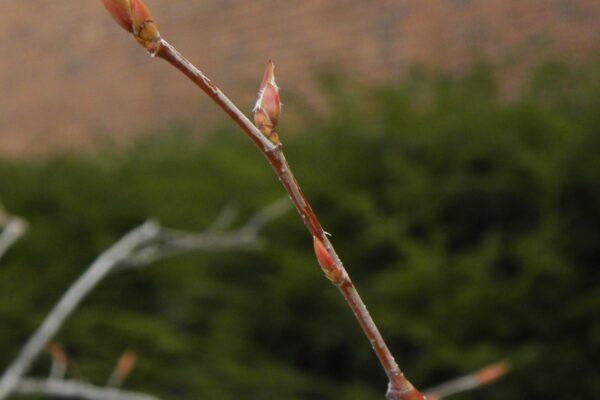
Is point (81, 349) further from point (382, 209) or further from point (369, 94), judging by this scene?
point (369, 94)

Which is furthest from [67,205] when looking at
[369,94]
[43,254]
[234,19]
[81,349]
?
[234,19]

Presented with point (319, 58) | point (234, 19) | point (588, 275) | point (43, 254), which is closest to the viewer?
point (588, 275)

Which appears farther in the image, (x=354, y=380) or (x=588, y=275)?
(x=354, y=380)

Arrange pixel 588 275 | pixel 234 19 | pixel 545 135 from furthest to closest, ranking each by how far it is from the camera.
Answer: pixel 234 19 < pixel 545 135 < pixel 588 275

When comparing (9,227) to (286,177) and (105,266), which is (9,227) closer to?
(105,266)

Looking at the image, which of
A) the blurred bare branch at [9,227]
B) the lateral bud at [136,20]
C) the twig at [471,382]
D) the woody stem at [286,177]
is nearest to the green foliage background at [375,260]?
the blurred bare branch at [9,227]

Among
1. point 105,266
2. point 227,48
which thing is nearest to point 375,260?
point 105,266

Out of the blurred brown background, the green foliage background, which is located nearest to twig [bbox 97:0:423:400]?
the green foliage background
